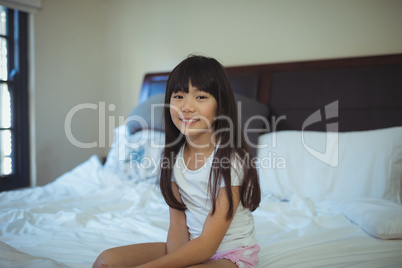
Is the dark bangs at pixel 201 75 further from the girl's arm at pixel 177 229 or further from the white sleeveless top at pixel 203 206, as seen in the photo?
the girl's arm at pixel 177 229

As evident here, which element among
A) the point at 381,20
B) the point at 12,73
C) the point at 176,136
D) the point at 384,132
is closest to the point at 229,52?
the point at 381,20

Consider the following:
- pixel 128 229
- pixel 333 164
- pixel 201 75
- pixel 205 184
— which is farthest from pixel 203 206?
pixel 333 164

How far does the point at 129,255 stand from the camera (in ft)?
3.21

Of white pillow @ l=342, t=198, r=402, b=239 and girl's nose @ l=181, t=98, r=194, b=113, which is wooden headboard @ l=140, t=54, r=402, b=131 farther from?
girl's nose @ l=181, t=98, r=194, b=113

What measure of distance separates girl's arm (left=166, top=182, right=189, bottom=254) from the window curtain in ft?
7.76

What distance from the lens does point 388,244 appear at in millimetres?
1279

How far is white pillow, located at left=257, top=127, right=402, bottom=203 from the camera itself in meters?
1.74

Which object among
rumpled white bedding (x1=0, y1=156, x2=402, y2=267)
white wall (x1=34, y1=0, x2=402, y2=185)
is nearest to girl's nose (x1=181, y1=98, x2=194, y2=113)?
rumpled white bedding (x1=0, y1=156, x2=402, y2=267)

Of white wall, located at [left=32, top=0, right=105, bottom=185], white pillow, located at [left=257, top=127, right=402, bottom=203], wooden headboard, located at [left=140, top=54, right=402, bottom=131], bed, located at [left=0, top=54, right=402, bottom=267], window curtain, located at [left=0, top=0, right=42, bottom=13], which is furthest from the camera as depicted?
white wall, located at [left=32, top=0, right=105, bottom=185]

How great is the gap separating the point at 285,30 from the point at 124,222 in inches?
71.2

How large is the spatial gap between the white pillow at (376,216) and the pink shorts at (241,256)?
0.64m

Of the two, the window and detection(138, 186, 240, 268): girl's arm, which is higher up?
the window

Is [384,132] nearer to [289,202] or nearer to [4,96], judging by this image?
[289,202]

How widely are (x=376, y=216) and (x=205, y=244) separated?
87cm
